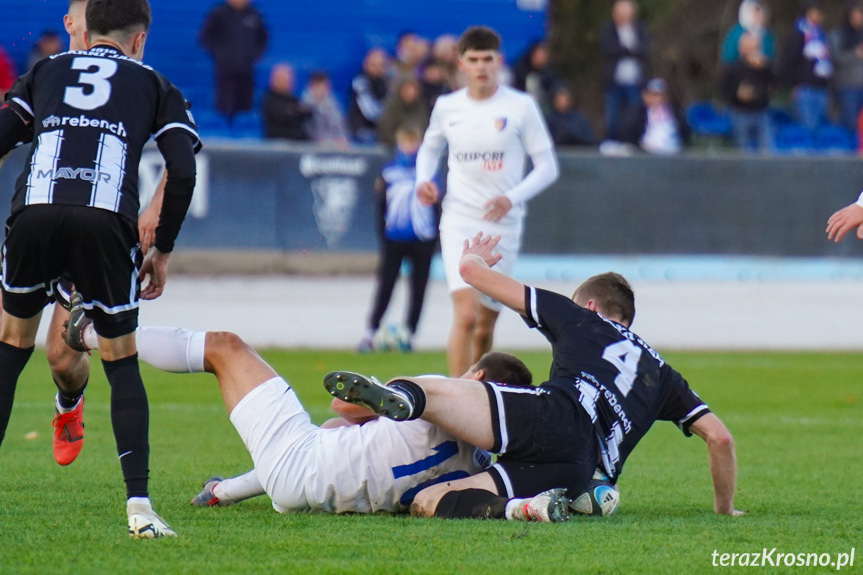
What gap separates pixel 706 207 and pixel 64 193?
16956mm

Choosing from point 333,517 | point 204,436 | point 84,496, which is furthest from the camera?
point 204,436

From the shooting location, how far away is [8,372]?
4.93 m

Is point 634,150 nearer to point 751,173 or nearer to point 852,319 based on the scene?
point 751,173

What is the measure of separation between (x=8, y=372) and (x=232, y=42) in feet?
52.6

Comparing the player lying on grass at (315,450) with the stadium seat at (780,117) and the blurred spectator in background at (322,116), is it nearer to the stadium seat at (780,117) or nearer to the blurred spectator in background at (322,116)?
the blurred spectator in background at (322,116)

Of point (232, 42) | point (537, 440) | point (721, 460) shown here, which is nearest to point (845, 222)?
point (721, 460)

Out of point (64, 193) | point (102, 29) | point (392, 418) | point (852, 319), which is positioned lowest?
point (852, 319)

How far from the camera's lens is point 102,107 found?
15.3ft

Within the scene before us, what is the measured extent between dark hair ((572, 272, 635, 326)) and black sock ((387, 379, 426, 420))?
1035 mm

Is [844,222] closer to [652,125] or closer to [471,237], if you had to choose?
[471,237]

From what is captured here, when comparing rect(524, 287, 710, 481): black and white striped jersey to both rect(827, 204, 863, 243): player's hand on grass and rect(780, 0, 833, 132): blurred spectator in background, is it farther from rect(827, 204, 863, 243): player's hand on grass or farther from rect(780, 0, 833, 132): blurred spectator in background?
rect(780, 0, 833, 132): blurred spectator in background

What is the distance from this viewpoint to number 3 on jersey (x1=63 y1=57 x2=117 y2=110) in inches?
184

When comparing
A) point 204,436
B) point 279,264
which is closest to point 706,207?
point 279,264

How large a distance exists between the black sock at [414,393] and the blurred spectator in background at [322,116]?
1524 centimetres
